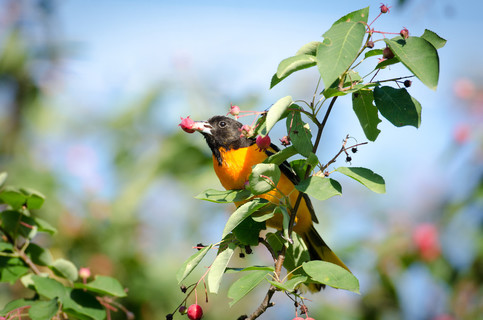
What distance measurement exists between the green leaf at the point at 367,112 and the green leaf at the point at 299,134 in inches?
8.2

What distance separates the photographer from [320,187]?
5.68ft

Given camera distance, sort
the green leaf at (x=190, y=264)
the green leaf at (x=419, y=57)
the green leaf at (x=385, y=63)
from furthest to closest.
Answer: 1. the green leaf at (x=190, y=264)
2. the green leaf at (x=385, y=63)
3. the green leaf at (x=419, y=57)

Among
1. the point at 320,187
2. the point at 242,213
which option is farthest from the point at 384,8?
the point at 242,213

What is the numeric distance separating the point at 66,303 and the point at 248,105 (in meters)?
2.93

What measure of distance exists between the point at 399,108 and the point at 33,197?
171 centimetres

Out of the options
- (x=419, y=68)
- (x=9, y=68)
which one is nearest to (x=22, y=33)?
(x=9, y=68)

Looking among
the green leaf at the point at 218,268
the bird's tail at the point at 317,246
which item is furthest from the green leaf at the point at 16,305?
the bird's tail at the point at 317,246

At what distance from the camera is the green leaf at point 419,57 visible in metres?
1.48

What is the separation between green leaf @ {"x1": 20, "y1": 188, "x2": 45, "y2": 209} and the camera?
2352 mm

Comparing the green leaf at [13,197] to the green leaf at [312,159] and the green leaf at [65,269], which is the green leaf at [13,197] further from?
the green leaf at [312,159]

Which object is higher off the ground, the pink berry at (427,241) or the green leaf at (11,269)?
the pink berry at (427,241)

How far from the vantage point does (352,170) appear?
70.6 inches

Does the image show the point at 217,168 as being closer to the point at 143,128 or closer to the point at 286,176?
the point at 286,176

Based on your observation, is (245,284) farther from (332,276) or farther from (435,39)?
(435,39)
